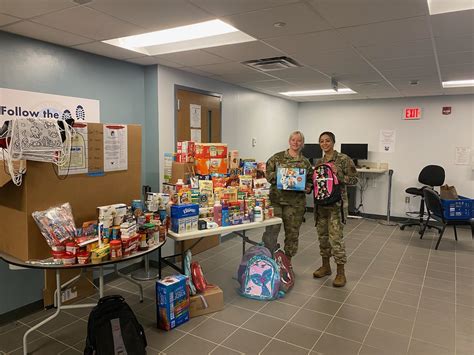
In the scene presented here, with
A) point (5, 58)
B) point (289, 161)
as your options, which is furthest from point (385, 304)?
point (5, 58)

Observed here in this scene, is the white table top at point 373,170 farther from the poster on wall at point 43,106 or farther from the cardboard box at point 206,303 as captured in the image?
the poster on wall at point 43,106

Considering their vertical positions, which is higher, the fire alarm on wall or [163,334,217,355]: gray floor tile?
the fire alarm on wall

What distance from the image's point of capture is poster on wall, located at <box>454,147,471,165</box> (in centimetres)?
625

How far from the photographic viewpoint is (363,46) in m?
3.18

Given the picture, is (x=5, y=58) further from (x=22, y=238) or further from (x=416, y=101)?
(x=416, y=101)

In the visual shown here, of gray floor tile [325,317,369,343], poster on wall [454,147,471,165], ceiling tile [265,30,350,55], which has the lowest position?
gray floor tile [325,317,369,343]

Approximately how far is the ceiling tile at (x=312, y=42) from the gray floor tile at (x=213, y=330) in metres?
2.43

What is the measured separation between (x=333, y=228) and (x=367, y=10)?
81.4 inches

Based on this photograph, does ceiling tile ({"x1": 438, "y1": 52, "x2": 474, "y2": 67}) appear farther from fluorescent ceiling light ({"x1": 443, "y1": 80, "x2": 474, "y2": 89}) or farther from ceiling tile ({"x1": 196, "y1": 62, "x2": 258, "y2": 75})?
ceiling tile ({"x1": 196, "y1": 62, "x2": 258, "y2": 75})

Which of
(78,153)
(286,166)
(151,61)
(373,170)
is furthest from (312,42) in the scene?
(373,170)

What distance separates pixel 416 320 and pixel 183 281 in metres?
2.00

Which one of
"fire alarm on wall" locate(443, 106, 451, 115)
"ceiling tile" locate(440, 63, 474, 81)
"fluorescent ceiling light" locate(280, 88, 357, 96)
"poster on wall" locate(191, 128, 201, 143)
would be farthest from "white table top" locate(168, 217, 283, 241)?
"fire alarm on wall" locate(443, 106, 451, 115)

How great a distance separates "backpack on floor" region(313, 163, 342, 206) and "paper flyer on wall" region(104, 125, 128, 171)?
1867 millimetres

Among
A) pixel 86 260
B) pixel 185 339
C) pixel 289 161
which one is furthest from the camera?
pixel 289 161
